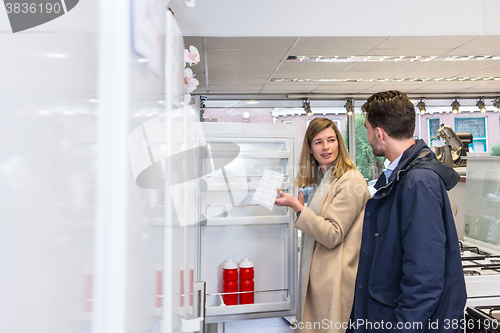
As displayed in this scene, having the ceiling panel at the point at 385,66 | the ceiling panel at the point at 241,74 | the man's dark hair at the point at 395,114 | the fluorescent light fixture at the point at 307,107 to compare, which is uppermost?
the ceiling panel at the point at 241,74

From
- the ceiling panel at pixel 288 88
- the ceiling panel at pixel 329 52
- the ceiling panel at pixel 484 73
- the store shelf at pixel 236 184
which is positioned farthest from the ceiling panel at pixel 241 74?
the ceiling panel at pixel 484 73

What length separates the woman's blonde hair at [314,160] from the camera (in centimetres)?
210

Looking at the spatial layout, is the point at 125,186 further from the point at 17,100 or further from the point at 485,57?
the point at 485,57

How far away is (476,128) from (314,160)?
21.3 ft

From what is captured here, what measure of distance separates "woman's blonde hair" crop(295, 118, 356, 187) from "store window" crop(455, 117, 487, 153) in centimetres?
623

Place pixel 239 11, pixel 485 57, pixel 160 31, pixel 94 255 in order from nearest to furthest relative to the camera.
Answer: pixel 94 255 < pixel 160 31 < pixel 239 11 < pixel 485 57

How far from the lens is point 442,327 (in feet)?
4.00

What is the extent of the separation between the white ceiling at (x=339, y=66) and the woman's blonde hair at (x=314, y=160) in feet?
4.95

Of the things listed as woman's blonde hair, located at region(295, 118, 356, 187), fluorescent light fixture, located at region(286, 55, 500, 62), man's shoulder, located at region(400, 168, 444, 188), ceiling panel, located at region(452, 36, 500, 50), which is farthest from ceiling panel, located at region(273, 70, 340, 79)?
man's shoulder, located at region(400, 168, 444, 188)

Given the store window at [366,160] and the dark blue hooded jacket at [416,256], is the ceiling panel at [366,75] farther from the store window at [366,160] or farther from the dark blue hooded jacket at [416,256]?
the dark blue hooded jacket at [416,256]

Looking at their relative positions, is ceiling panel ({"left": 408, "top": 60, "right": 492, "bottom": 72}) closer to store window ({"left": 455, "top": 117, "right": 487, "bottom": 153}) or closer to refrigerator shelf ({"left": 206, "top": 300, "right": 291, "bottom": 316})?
store window ({"left": 455, "top": 117, "right": 487, "bottom": 153})

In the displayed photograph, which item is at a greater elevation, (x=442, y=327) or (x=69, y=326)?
(x=69, y=326)

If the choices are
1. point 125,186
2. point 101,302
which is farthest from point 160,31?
point 101,302

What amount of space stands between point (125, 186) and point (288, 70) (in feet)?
15.0
